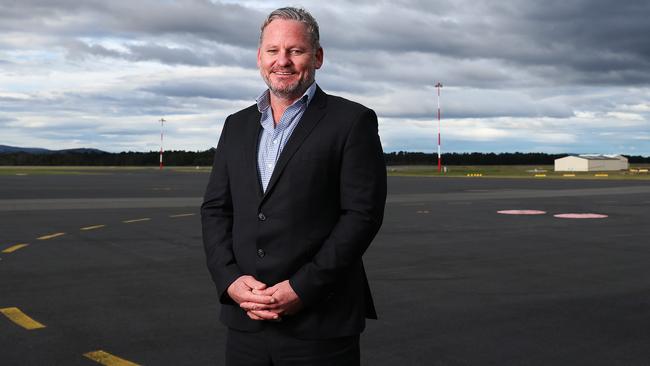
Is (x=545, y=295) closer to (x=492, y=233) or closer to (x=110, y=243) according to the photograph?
(x=492, y=233)

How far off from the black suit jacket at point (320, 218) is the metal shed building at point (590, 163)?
7663cm

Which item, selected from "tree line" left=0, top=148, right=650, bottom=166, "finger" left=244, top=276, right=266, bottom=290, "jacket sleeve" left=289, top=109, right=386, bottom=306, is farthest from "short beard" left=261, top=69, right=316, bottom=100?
"tree line" left=0, top=148, right=650, bottom=166

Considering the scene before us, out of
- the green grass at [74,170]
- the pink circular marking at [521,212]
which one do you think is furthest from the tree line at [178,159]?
the pink circular marking at [521,212]

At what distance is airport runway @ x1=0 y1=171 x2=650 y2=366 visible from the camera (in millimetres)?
5371

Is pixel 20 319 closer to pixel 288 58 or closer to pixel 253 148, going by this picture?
pixel 253 148

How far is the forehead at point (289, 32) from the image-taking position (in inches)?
106

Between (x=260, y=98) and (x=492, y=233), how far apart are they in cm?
1167

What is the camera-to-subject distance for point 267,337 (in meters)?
2.66

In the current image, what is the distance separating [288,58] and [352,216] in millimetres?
718

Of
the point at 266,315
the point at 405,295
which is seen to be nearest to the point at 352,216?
the point at 266,315

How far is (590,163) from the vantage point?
244 ft

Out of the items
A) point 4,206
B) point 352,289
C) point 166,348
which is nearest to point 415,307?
point 166,348

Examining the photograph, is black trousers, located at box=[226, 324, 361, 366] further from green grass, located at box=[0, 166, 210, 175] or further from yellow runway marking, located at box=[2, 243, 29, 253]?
green grass, located at box=[0, 166, 210, 175]

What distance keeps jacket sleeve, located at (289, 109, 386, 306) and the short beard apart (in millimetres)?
273
